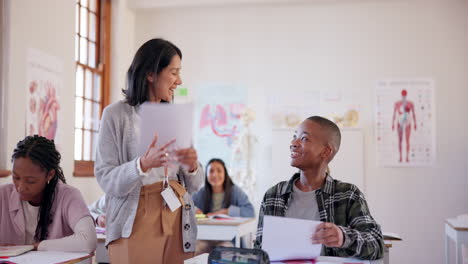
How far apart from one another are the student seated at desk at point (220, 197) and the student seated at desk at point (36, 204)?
2.83m

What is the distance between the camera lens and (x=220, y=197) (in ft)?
17.7

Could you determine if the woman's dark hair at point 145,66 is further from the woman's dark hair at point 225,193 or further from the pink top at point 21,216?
the woman's dark hair at point 225,193

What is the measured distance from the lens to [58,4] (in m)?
4.74

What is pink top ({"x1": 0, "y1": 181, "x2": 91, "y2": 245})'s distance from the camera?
238 cm

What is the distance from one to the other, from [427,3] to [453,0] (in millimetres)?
272

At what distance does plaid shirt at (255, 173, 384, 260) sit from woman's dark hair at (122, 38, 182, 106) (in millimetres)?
684

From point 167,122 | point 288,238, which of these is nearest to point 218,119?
point 167,122

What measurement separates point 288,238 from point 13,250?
110cm

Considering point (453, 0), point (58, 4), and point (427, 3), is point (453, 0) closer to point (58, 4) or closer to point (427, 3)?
point (427, 3)

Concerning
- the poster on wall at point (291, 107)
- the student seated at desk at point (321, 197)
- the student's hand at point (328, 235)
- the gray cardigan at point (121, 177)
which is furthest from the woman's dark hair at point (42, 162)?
the poster on wall at point (291, 107)

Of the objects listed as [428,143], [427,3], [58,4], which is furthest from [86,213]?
[427,3]

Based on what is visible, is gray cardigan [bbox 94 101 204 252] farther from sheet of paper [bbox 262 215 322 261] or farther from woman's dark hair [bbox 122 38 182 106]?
A: sheet of paper [bbox 262 215 322 261]

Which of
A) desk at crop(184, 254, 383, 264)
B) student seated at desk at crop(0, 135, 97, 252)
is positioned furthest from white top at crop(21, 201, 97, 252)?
desk at crop(184, 254, 383, 264)

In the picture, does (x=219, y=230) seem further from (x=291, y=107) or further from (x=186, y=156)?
(x=186, y=156)
